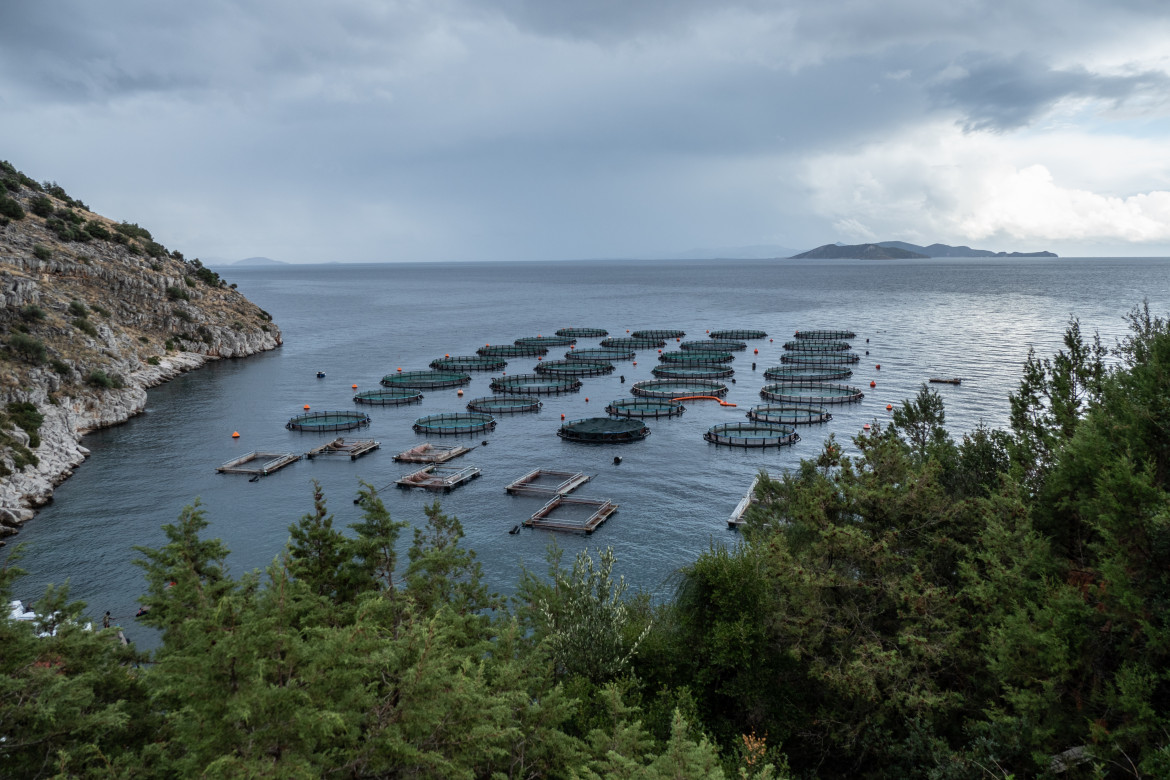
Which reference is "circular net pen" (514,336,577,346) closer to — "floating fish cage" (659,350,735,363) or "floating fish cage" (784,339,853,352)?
"floating fish cage" (659,350,735,363)

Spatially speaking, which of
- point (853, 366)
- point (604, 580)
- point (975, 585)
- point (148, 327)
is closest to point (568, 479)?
point (604, 580)

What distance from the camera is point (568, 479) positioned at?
83750mm

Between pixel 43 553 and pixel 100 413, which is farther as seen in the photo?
pixel 100 413

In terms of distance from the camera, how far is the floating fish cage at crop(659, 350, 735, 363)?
156400mm

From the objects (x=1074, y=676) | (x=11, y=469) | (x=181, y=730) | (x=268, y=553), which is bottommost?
(x=268, y=553)

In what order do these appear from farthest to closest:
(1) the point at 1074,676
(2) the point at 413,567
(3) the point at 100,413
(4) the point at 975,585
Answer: (3) the point at 100,413
(2) the point at 413,567
(4) the point at 975,585
(1) the point at 1074,676

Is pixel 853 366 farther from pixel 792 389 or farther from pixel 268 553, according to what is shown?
pixel 268 553

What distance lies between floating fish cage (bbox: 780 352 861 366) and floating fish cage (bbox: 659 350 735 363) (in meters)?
12.4

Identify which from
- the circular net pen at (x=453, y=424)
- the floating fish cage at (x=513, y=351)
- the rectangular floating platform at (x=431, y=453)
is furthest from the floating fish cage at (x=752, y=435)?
the floating fish cage at (x=513, y=351)

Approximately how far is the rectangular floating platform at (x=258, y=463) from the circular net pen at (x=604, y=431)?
121ft

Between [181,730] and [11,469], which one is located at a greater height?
[181,730]

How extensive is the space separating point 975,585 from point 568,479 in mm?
58530

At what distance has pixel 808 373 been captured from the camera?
14275 centimetres

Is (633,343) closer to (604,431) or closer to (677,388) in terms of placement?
(677,388)
